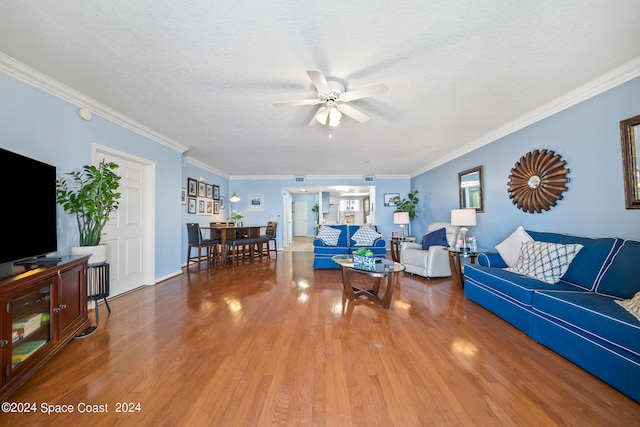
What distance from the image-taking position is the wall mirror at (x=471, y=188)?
164 inches

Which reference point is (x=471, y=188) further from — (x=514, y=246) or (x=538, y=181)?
(x=514, y=246)

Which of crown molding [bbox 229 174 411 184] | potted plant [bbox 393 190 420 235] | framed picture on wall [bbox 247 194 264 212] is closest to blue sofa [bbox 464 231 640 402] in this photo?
potted plant [bbox 393 190 420 235]

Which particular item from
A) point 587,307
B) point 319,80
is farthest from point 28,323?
point 587,307

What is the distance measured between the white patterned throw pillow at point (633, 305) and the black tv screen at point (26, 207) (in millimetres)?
4203

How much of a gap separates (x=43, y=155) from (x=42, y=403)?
2.25 m

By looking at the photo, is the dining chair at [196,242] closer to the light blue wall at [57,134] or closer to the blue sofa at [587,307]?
the light blue wall at [57,134]

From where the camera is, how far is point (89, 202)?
2340 mm

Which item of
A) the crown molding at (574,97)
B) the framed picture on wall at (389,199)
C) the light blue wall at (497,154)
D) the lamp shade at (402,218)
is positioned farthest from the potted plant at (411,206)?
the crown molding at (574,97)

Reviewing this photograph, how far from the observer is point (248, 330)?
2.24 m

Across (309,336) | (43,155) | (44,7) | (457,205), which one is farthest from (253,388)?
(457,205)

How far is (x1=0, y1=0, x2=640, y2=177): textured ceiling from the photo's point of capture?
1550 millimetres

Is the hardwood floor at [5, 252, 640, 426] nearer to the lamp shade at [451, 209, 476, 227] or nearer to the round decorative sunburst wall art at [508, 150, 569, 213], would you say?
the lamp shade at [451, 209, 476, 227]

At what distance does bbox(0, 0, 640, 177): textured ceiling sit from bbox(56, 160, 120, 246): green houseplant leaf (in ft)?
3.14

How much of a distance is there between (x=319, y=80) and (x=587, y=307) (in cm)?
268
